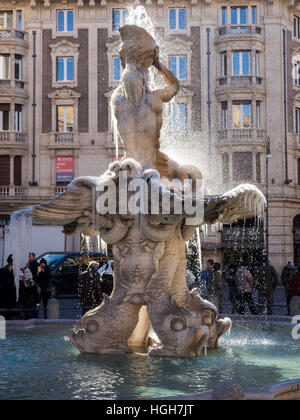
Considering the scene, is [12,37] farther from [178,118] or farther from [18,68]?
[178,118]

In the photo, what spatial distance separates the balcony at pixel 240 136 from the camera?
1369 inches

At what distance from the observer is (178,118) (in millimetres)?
35312

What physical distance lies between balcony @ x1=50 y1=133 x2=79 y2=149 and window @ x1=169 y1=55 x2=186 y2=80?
6184 millimetres

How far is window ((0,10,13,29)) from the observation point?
36.5 metres

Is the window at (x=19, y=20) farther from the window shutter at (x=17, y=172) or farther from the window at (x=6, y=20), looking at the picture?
the window shutter at (x=17, y=172)

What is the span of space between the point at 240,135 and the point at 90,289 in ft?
81.0

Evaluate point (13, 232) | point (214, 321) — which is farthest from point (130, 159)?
point (214, 321)

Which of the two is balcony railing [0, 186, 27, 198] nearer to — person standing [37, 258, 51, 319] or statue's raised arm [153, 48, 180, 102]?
person standing [37, 258, 51, 319]

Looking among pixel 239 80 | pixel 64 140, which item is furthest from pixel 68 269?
pixel 239 80

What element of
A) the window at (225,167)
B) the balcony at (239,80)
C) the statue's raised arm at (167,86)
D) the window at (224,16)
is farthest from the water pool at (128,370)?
the window at (224,16)

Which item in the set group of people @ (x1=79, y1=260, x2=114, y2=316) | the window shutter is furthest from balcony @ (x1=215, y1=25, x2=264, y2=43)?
group of people @ (x1=79, y1=260, x2=114, y2=316)

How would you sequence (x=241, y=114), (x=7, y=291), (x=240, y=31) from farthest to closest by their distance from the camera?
(x=241, y=114), (x=240, y=31), (x=7, y=291)

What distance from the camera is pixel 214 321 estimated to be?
Result: 7766 millimetres
